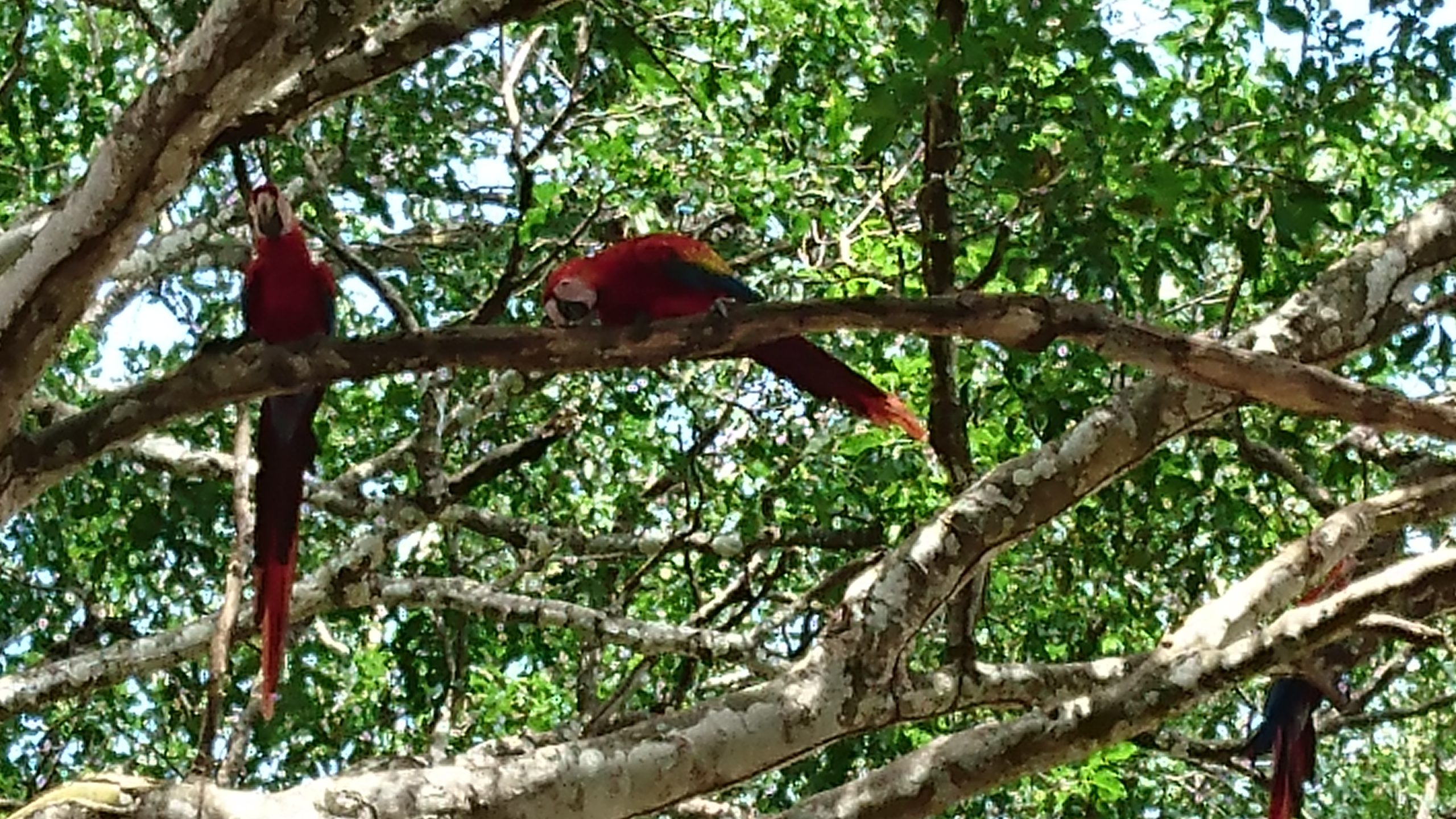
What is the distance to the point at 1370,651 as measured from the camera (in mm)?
3609

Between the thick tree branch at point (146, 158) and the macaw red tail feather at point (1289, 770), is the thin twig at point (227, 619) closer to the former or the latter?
the thick tree branch at point (146, 158)

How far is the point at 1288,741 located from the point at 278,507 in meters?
2.83

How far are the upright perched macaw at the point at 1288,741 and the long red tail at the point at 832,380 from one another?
4.79ft

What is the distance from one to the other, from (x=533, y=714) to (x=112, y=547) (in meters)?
1.59

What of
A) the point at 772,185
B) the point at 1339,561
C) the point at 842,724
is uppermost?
the point at 772,185

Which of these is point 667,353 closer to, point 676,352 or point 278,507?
point 676,352

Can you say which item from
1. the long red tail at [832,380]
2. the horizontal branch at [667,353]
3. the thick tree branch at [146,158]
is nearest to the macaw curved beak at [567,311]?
the long red tail at [832,380]

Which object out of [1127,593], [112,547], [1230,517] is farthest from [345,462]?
[1230,517]

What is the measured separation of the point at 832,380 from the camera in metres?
3.52

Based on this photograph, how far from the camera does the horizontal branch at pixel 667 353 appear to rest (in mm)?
2414

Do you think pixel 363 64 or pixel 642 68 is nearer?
pixel 363 64

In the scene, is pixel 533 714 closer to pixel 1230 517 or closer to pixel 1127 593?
pixel 1127 593

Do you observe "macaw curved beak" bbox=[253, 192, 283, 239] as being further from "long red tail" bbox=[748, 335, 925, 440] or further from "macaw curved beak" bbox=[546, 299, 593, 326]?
"long red tail" bbox=[748, 335, 925, 440]

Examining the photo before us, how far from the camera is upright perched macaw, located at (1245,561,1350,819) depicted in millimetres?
4117
